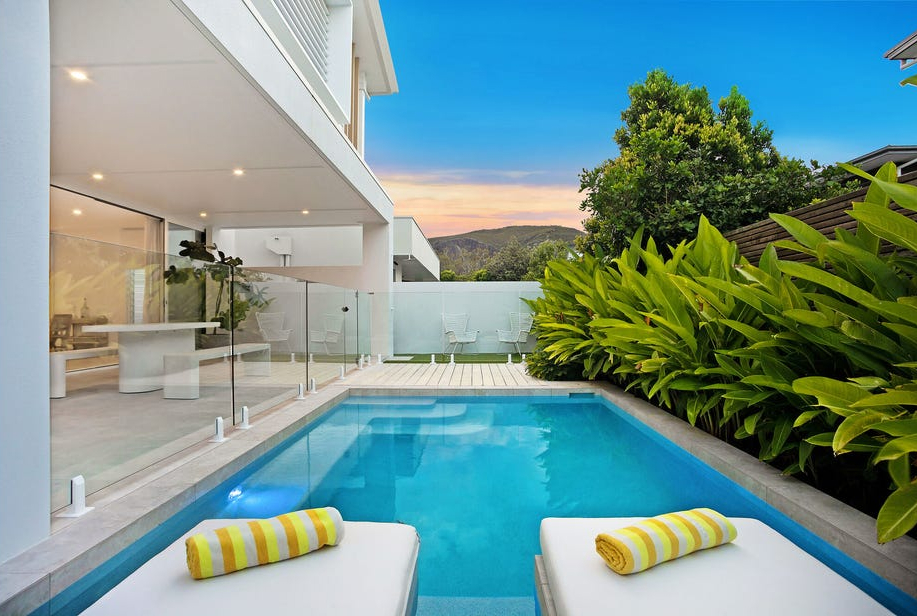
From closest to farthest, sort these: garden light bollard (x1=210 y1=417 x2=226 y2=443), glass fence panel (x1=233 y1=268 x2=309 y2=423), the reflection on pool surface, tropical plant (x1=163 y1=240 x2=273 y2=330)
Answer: the reflection on pool surface < tropical plant (x1=163 y1=240 x2=273 y2=330) < garden light bollard (x1=210 y1=417 x2=226 y2=443) < glass fence panel (x1=233 y1=268 x2=309 y2=423)

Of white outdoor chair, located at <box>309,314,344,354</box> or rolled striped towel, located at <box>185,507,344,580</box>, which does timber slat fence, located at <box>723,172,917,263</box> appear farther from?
white outdoor chair, located at <box>309,314,344,354</box>

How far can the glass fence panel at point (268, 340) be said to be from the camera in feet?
13.1

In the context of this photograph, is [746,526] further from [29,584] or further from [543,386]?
[543,386]

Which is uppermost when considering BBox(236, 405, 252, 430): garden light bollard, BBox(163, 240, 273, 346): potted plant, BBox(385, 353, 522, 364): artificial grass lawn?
BBox(163, 240, 273, 346): potted plant

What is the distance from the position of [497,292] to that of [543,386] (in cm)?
380

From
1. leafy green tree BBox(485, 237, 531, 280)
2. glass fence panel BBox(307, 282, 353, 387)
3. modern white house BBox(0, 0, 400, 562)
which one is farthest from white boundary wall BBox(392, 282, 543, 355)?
leafy green tree BBox(485, 237, 531, 280)

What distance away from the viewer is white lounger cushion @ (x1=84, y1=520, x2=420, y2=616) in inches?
46.8

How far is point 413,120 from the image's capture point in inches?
1078

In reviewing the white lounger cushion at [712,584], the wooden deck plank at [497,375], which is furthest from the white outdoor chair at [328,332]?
the white lounger cushion at [712,584]

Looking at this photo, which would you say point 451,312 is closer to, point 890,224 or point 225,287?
point 225,287

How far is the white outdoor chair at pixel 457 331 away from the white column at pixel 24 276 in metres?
7.71

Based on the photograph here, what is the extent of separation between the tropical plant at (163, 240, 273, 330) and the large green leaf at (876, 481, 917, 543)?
3377 mm

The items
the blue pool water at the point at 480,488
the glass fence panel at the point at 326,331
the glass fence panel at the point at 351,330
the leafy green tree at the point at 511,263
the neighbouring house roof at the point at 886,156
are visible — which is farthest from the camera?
the leafy green tree at the point at 511,263

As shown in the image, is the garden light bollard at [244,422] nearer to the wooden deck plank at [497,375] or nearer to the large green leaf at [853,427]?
the wooden deck plank at [497,375]
